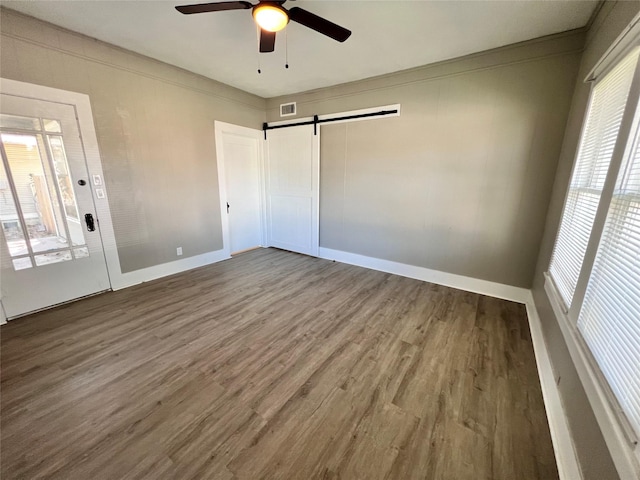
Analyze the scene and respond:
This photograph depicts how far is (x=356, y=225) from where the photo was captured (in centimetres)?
404

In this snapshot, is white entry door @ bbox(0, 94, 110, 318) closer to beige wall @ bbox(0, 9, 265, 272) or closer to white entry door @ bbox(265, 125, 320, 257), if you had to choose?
beige wall @ bbox(0, 9, 265, 272)

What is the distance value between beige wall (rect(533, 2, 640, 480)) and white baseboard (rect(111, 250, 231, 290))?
424cm

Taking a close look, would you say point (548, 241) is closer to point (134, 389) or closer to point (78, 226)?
point (134, 389)

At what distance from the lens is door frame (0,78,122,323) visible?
2.33 metres

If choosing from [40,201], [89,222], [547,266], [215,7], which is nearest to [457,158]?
[547,266]

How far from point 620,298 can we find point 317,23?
7.86 ft

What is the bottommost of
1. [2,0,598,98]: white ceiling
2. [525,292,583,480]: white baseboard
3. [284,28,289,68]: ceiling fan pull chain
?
[525,292,583,480]: white baseboard

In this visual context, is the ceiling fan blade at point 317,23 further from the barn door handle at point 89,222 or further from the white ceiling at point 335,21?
the barn door handle at point 89,222

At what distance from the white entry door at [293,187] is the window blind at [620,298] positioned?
344 cm

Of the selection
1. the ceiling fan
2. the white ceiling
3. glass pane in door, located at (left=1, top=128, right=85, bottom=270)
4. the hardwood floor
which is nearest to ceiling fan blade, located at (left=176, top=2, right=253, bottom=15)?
the ceiling fan

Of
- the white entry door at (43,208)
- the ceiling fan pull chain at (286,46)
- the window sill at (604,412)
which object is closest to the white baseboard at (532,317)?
the window sill at (604,412)

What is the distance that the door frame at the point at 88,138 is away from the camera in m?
2.33

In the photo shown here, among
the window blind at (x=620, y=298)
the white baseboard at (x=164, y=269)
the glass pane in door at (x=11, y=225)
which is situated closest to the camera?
the window blind at (x=620, y=298)

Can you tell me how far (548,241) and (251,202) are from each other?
14.3 feet
